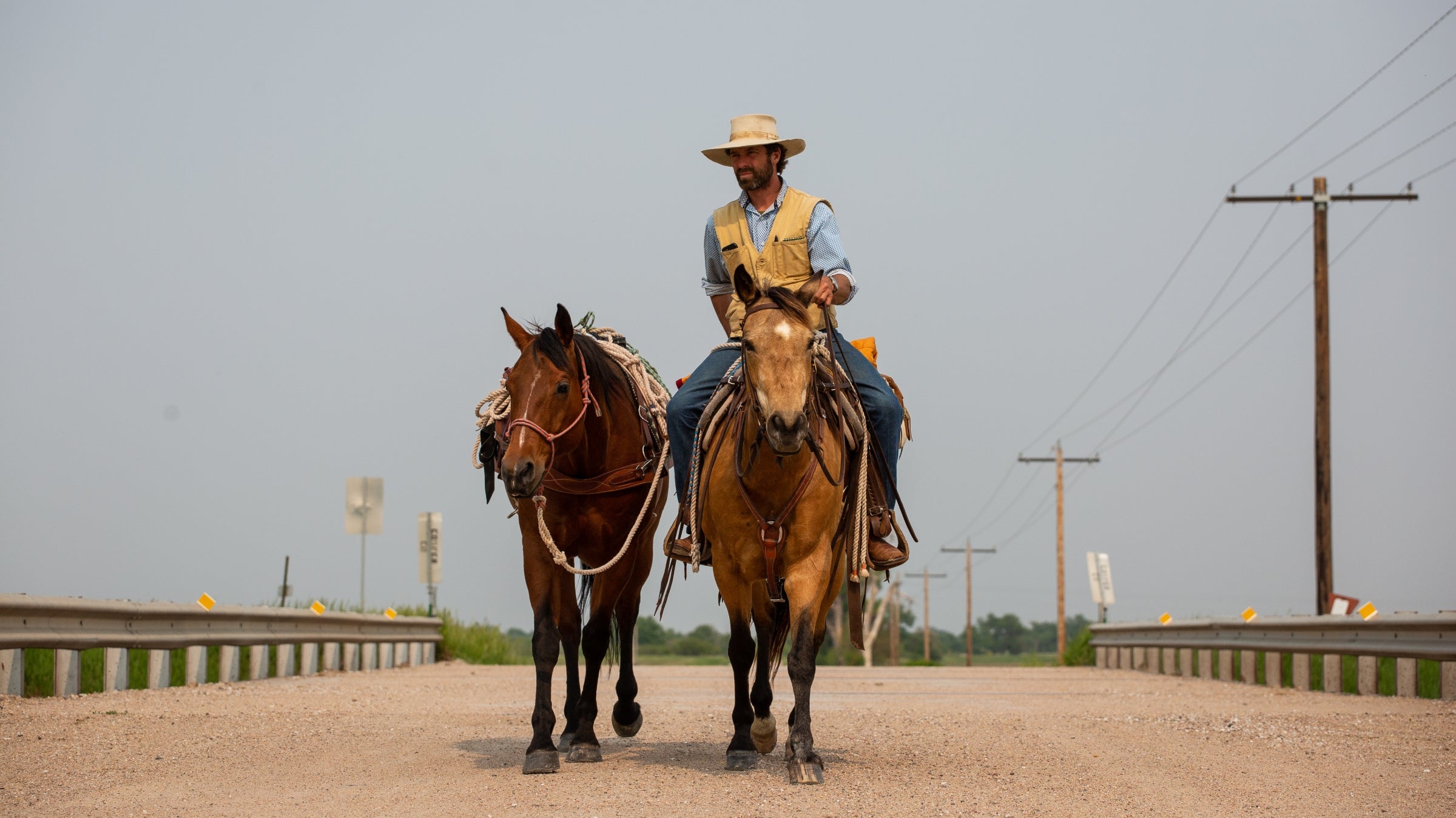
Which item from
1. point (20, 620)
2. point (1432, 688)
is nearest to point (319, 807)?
point (20, 620)

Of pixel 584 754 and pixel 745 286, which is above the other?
pixel 745 286

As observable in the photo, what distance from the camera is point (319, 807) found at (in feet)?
21.2

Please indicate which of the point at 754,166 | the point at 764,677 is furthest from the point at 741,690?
the point at 754,166

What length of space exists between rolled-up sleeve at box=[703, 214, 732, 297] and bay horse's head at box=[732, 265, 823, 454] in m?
1.58

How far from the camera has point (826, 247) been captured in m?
8.50

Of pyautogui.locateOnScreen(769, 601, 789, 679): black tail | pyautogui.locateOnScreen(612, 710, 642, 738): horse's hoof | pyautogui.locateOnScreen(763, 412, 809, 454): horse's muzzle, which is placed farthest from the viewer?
pyautogui.locateOnScreen(612, 710, 642, 738): horse's hoof

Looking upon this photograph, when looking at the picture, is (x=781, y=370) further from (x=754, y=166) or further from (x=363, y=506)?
(x=363, y=506)

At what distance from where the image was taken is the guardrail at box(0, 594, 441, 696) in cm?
1066

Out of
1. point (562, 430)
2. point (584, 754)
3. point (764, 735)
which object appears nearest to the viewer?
point (764, 735)

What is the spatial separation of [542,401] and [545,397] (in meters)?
0.03

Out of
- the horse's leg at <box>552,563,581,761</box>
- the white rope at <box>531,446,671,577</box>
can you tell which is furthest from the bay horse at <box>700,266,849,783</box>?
the horse's leg at <box>552,563,581,761</box>

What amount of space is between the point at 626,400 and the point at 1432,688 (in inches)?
307

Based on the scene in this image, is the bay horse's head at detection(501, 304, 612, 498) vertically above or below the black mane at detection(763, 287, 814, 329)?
below

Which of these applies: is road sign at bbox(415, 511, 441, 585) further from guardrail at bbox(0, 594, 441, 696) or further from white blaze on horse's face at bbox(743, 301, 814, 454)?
white blaze on horse's face at bbox(743, 301, 814, 454)
